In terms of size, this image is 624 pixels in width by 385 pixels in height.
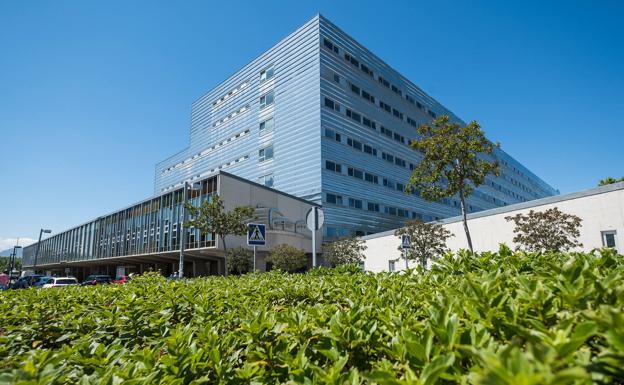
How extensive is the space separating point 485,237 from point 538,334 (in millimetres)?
26016

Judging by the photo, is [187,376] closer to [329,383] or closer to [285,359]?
[285,359]

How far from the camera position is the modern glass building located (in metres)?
44.8

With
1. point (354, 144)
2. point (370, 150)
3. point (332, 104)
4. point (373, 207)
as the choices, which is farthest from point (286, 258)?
point (370, 150)

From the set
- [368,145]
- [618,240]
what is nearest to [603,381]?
[618,240]

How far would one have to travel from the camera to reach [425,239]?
86.0 ft

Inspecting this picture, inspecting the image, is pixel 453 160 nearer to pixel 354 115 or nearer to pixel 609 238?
pixel 609 238

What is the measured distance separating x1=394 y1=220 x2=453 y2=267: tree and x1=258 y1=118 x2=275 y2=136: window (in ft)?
97.0

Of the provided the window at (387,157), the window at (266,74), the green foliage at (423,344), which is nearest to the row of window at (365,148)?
the window at (387,157)

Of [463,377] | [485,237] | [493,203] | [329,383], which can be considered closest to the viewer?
[463,377]

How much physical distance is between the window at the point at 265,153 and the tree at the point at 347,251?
19469 millimetres

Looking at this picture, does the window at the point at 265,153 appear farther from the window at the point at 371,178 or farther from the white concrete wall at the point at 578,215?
the white concrete wall at the point at 578,215

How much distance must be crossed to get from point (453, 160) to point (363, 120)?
3179 cm

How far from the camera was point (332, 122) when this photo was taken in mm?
45469

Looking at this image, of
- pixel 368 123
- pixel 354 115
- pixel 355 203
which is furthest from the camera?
pixel 368 123
